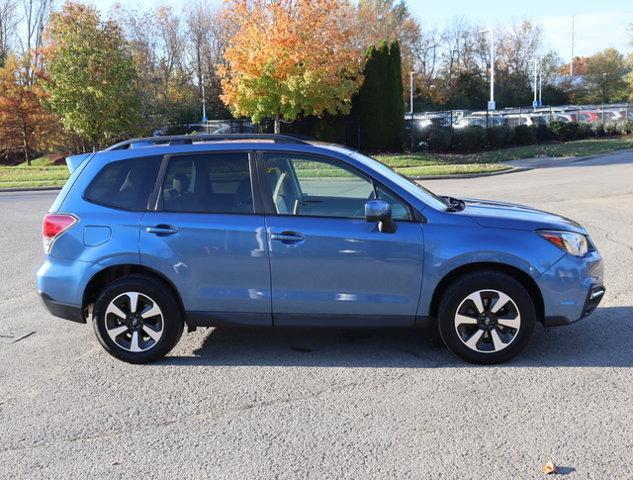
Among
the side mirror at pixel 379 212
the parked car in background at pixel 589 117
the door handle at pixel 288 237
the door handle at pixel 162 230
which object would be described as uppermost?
the parked car in background at pixel 589 117

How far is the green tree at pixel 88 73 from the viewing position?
1188 inches

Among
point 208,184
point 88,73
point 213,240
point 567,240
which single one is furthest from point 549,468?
point 88,73

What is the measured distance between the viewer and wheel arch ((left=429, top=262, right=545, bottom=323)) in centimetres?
488

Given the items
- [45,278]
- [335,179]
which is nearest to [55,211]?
[45,278]

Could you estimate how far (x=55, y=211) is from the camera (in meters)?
5.18

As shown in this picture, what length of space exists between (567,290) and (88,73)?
29.5 metres

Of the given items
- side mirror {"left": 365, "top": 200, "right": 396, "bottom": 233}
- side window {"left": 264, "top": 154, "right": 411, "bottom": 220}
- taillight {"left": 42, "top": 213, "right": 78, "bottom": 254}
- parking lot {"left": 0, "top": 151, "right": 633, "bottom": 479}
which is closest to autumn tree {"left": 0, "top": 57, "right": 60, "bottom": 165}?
parking lot {"left": 0, "top": 151, "right": 633, "bottom": 479}

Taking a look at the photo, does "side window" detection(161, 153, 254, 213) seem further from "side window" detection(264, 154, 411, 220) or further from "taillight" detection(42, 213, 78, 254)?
"taillight" detection(42, 213, 78, 254)

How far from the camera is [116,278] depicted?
5.21 m

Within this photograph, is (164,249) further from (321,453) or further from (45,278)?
(321,453)

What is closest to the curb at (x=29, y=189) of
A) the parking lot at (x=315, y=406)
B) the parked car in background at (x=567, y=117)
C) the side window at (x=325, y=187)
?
the parking lot at (x=315, y=406)

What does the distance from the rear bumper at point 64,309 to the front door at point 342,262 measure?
1610mm

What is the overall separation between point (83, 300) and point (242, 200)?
1530mm

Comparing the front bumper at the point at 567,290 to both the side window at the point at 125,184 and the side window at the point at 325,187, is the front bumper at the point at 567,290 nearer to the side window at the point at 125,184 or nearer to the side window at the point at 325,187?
the side window at the point at 325,187
